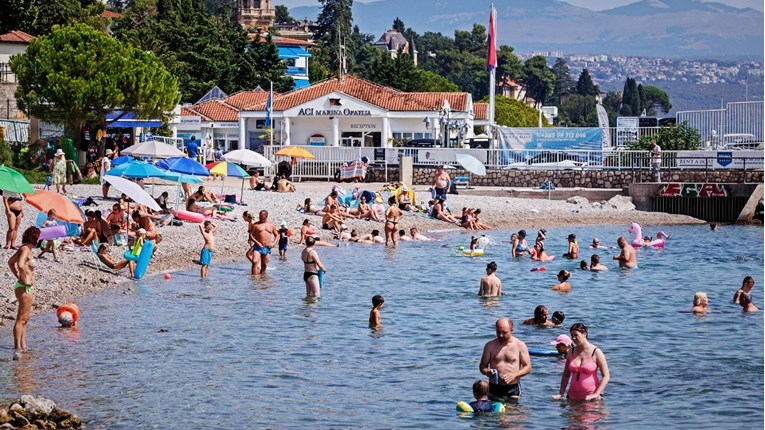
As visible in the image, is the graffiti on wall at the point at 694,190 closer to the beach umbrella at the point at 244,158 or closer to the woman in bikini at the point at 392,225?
the woman in bikini at the point at 392,225

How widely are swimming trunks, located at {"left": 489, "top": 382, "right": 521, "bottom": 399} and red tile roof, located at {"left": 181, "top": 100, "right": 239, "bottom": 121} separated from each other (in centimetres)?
5003

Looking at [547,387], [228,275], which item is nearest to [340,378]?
[547,387]

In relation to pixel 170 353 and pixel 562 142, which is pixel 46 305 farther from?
pixel 562 142

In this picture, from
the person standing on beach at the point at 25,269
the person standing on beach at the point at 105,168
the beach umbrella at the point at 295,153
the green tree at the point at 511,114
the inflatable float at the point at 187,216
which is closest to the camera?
the person standing on beach at the point at 25,269

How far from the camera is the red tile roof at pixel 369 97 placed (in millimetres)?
61000

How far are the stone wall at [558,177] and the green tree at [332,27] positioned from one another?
68.3 metres

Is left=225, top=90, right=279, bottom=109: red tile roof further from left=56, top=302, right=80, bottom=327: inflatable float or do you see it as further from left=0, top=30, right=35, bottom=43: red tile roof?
left=56, top=302, right=80, bottom=327: inflatable float

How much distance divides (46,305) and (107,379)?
5335 mm

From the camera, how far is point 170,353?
→ 18.0m

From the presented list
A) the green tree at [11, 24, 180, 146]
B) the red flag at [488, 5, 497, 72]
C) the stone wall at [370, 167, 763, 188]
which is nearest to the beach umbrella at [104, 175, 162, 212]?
the green tree at [11, 24, 180, 146]

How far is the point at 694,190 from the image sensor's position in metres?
44.9

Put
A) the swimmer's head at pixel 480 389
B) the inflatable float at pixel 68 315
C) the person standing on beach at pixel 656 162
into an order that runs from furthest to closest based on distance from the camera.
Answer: the person standing on beach at pixel 656 162, the inflatable float at pixel 68 315, the swimmer's head at pixel 480 389

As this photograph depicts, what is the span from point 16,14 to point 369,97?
2299 centimetres

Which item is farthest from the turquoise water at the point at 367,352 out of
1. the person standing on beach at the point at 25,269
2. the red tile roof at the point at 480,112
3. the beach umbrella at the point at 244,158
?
the red tile roof at the point at 480,112
